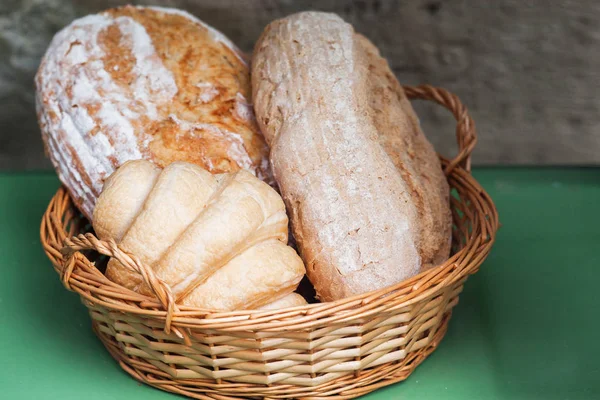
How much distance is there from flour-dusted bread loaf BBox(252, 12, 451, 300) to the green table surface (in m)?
0.24

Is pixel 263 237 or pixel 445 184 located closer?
pixel 263 237

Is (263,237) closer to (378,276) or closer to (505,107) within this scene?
(378,276)

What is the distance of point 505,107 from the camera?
2.78 meters

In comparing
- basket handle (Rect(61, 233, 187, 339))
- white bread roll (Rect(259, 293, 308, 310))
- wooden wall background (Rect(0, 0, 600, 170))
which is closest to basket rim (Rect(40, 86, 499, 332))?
basket handle (Rect(61, 233, 187, 339))

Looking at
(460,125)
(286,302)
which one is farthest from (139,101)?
(460,125)

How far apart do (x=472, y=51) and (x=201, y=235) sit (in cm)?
159

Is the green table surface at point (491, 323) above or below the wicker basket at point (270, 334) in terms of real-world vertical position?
below

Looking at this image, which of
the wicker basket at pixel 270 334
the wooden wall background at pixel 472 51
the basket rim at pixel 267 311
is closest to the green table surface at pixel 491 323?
the wicker basket at pixel 270 334

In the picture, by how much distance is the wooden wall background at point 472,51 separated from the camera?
8.56 ft

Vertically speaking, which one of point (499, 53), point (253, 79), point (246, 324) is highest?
point (253, 79)

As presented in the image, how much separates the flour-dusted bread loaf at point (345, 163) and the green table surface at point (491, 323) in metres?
0.24

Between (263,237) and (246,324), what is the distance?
228 millimetres

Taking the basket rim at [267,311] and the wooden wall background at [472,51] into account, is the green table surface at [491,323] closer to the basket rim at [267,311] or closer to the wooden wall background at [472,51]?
the basket rim at [267,311]

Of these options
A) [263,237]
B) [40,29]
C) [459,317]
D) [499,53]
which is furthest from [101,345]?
[499,53]
